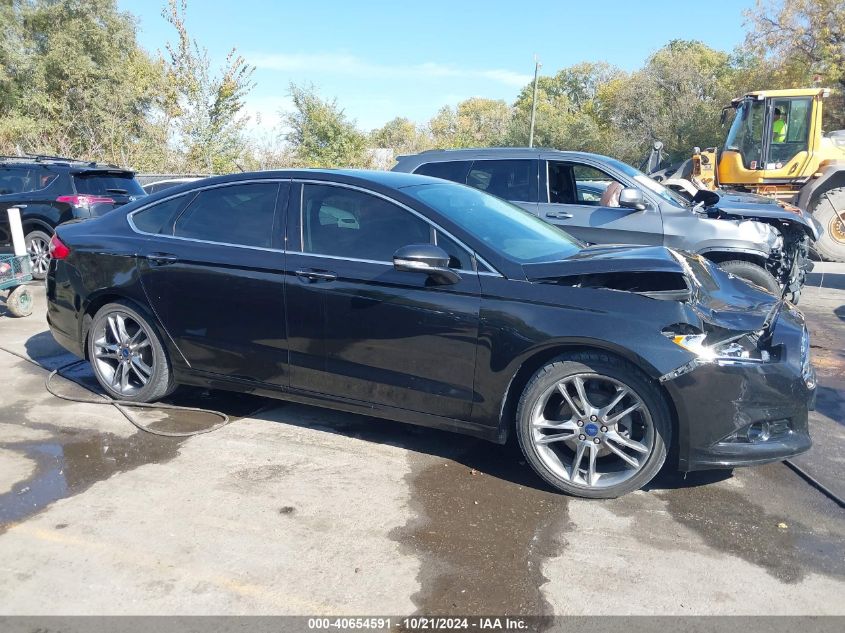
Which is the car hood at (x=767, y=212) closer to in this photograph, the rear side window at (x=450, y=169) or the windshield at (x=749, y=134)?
the rear side window at (x=450, y=169)

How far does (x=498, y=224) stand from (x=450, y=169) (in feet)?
11.8

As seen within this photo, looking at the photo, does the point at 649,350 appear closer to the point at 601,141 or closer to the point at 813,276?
the point at 813,276

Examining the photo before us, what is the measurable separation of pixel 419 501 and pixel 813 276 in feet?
33.0

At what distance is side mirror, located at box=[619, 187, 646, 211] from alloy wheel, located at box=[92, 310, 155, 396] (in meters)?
4.59

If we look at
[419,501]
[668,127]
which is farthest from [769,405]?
[668,127]

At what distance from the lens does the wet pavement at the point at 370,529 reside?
2838 millimetres

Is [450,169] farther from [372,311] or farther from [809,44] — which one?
[809,44]

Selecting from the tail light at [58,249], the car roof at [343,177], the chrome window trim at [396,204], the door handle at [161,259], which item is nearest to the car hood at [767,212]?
the car roof at [343,177]

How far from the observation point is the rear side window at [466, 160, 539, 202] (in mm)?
7512

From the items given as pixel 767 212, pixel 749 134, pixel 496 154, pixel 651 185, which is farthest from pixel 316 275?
pixel 749 134

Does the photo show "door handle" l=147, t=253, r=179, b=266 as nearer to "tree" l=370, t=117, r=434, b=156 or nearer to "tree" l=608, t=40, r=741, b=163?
"tree" l=608, t=40, r=741, b=163

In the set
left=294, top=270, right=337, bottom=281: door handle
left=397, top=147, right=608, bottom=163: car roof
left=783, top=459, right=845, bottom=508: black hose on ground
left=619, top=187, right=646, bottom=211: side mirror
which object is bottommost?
left=783, top=459, right=845, bottom=508: black hose on ground

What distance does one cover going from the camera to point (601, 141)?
39281mm

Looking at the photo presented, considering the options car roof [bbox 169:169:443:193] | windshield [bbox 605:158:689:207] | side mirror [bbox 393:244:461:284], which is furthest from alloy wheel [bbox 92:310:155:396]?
windshield [bbox 605:158:689:207]
